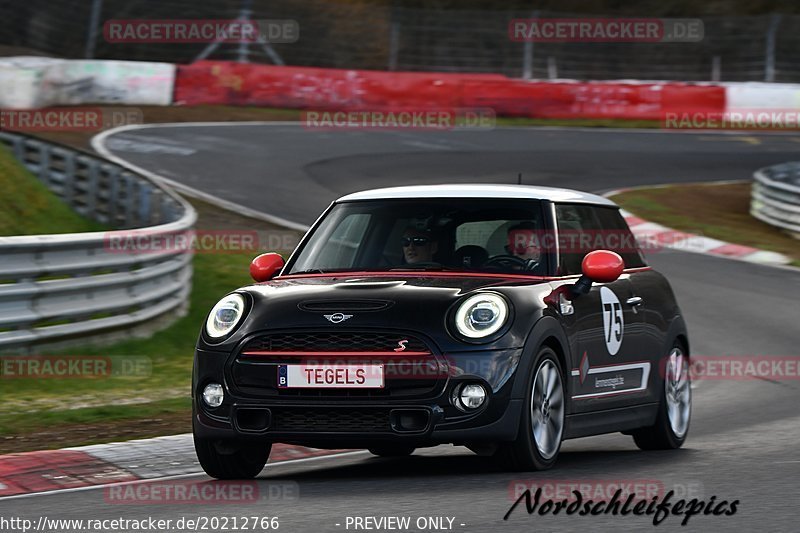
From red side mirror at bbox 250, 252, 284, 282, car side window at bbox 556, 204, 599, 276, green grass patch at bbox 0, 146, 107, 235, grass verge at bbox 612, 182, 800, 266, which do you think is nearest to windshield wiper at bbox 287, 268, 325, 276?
red side mirror at bbox 250, 252, 284, 282

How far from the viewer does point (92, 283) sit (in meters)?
12.0

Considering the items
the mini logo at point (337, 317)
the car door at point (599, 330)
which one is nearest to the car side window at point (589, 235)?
the car door at point (599, 330)

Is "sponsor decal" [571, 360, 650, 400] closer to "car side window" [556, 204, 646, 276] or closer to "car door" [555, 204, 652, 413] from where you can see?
"car door" [555, 204, 652, 413]

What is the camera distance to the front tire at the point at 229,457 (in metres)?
7.28

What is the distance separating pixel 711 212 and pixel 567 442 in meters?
14.1

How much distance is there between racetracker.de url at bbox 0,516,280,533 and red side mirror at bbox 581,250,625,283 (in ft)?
8.07

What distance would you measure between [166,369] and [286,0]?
81.7ft

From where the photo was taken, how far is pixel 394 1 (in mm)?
50500

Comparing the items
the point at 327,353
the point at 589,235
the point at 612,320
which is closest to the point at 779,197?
the point at 589,235

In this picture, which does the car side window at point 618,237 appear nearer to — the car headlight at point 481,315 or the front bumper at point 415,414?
the car headlight at point 481,315

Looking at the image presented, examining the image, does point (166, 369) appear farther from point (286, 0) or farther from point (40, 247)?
point (286, 0)

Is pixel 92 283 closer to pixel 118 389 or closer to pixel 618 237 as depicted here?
pixel 118 389

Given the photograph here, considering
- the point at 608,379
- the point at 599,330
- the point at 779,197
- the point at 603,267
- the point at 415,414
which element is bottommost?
the point at 779,197

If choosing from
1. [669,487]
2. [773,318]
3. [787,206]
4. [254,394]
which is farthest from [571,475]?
[787,206]
